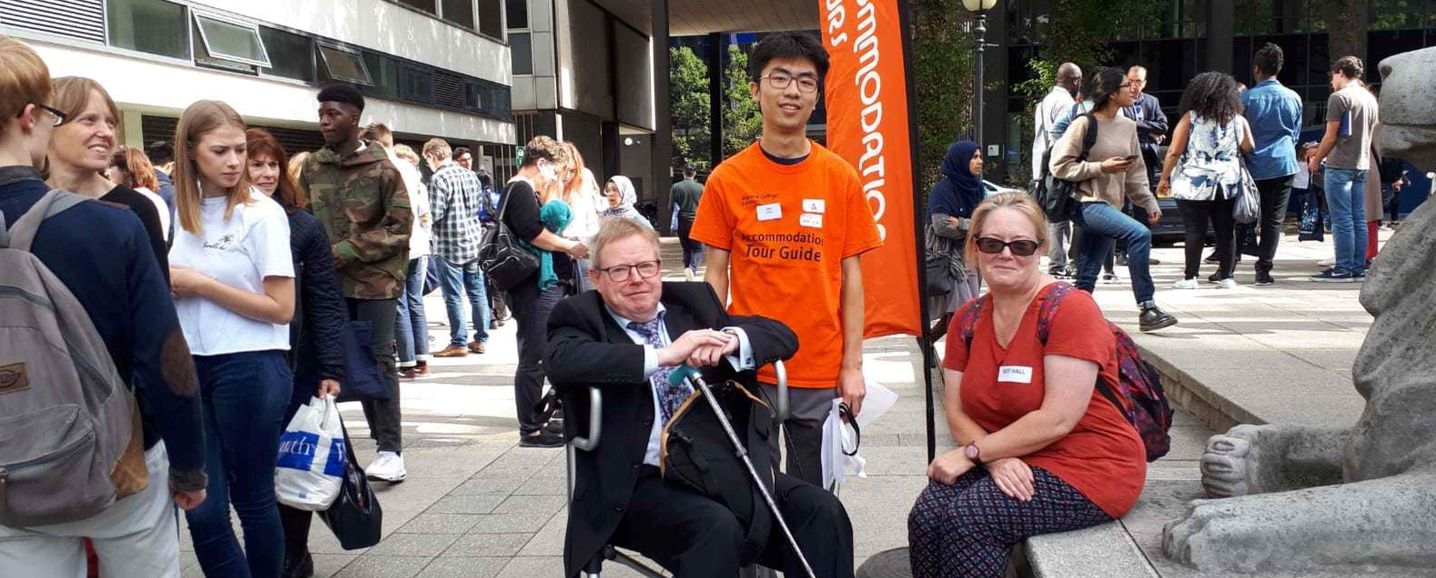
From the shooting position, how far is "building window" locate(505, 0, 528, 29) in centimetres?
3544

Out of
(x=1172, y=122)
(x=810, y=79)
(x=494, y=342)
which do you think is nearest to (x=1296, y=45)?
(x=1172, y=122)

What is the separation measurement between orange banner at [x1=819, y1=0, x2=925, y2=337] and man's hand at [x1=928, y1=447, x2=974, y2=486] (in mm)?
1260

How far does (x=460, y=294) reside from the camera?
10.5m

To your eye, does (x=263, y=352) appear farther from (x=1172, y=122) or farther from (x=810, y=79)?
(x=1172, y=122)

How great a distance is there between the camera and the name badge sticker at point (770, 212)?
12.3 ft

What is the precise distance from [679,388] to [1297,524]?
167cm

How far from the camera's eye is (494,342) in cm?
1138

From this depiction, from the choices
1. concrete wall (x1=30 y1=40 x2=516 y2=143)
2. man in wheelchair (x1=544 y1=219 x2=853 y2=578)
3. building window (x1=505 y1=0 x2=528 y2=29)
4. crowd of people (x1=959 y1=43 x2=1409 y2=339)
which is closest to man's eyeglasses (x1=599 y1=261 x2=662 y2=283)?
man in wheelchair (x1=544 y1=219 x2=853 y2=578)

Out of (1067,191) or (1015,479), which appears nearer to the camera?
(1015,479)

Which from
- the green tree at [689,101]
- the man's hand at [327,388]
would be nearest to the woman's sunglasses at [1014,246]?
the man's hand at [327,388]

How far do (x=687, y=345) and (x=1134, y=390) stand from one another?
1323mm

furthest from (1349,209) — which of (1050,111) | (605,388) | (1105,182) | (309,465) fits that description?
(309,465)

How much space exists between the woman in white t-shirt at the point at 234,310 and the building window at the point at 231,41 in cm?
1772

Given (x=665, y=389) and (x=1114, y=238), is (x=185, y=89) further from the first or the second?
(x=665, y=389)
